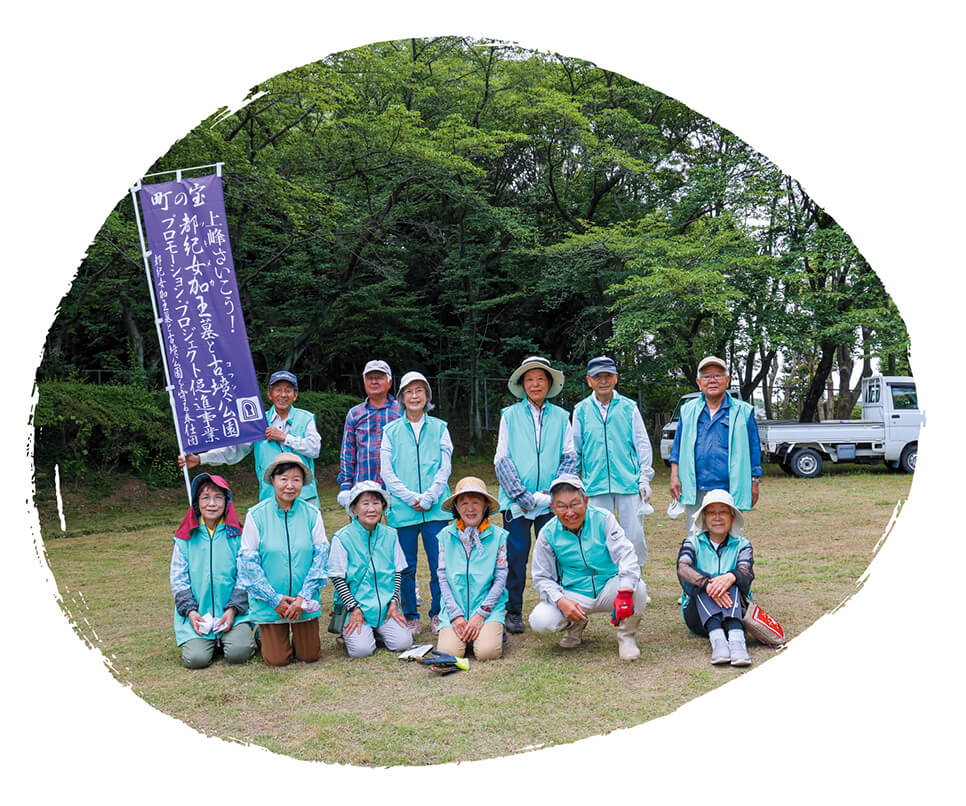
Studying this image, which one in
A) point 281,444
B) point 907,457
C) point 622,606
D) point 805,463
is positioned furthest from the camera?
point 805,463

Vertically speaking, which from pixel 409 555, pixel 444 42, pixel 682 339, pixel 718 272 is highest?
pixel 444 42

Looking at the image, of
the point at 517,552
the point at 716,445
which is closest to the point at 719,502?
the point at 716,445

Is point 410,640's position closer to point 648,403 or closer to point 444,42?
point 444,42

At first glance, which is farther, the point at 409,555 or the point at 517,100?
the point at 517,100

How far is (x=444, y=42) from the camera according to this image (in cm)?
815

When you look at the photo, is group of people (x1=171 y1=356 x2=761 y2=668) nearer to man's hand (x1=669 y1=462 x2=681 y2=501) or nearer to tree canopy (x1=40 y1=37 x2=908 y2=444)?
man's hand (x1=669 y1=462 x2=681 y2=501)

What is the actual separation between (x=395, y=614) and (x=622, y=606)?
128cm

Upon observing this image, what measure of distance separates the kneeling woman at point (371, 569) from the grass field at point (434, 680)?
16 centimetres

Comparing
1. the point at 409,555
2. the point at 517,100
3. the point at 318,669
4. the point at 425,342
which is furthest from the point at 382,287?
the point at 318,669

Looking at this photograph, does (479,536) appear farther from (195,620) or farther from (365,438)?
(195,620)

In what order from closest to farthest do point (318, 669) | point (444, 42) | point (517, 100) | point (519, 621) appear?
point (318, 669)
point (519, 621)
point (444, 42)
point (517, 100)

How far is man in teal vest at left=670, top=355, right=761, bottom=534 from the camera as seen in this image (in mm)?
4676

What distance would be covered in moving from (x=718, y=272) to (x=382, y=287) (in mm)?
5858

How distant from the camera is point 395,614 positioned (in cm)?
446
